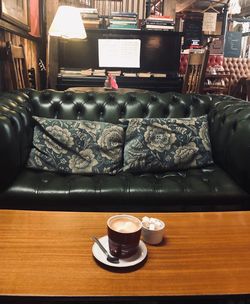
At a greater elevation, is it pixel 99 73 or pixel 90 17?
pixel 90 17

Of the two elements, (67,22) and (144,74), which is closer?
(67,22)

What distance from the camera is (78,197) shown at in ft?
5.08

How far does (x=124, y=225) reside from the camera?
896 mm

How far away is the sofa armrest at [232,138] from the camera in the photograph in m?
1.64

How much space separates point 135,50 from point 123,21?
1.31ft

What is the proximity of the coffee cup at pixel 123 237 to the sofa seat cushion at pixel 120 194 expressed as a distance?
0.67 meters

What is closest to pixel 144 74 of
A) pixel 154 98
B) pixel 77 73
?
pixel 77 73

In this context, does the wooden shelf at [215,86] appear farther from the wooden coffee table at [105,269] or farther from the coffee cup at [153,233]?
the coffee cup at [153,233]

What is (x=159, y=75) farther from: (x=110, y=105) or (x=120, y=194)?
(x=120, y=194)

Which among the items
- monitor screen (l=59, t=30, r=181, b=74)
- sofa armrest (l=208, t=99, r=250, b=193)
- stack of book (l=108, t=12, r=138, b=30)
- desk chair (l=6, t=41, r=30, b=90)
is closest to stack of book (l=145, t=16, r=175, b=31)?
monitor screen (l=59, t=30, r=181, b=74)

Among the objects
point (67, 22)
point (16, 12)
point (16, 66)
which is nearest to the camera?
point (16, 66)

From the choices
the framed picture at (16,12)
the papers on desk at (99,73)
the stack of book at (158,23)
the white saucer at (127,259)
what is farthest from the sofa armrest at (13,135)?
the stack of book at (158,23)

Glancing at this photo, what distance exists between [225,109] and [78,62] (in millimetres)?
2694

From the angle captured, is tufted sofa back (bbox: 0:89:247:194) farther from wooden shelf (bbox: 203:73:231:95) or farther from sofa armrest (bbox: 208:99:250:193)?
wooden shelf (bbox: 203:73:231:95)
